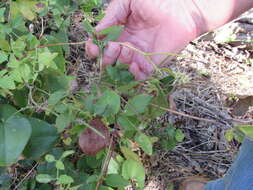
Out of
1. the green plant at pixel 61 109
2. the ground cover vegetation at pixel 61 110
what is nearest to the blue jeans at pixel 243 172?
the ground cover vegetation at pixel 61 110

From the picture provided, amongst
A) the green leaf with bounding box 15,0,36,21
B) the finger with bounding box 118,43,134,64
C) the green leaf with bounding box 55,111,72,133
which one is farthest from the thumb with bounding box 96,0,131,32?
the green leaf with bounding box 55,111,72,133

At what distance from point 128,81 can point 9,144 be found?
34 cm

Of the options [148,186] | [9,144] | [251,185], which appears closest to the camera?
[9,144]

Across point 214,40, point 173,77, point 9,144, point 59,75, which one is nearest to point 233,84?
point 214,40

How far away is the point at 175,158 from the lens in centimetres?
152

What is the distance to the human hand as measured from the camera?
3.96ft

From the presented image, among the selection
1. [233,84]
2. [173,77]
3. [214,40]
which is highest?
[173,77]

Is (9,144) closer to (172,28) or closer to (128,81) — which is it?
(128,81)

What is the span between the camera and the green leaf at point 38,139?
2.82 feet

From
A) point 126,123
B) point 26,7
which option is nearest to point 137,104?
point 126,123

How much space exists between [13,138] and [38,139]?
0.09m

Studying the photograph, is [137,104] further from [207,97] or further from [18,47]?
[207,97]

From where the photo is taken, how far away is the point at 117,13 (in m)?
1.22

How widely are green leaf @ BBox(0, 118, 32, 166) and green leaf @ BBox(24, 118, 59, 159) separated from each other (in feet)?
0.19
